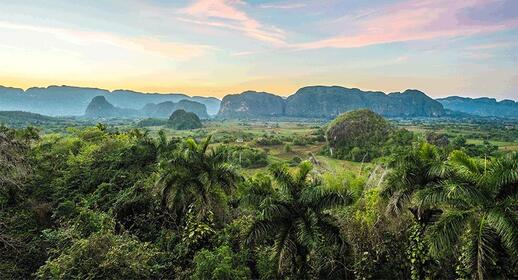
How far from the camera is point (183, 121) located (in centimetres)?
16738

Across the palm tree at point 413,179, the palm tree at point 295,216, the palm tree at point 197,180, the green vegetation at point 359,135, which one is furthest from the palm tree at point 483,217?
the green vegetation at point 359,135

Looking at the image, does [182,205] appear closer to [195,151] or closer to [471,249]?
[195,151]

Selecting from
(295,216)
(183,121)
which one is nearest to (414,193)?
(295,216)

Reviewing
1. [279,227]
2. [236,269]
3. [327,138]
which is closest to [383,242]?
[279,227]

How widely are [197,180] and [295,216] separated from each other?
5.47 m

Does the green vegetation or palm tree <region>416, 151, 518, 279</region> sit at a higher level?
palm tree <region>416, 151, 518, 279</region>

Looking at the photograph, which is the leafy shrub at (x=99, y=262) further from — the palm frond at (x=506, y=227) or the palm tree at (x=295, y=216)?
the palm frond at (x=506, y=227)

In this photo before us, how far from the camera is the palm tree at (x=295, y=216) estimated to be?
11602 mm

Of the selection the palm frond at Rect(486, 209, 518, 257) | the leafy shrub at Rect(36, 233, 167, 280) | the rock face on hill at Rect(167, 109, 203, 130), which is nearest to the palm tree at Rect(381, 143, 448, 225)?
the palm frond at Rect(486, 209, 518, 257)

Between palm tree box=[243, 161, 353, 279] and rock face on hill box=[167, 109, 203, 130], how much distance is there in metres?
150

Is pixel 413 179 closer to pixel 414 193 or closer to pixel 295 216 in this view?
pixel 414 193

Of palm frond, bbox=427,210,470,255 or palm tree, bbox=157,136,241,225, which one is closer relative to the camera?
palm frond, bbox=427,210,470,255

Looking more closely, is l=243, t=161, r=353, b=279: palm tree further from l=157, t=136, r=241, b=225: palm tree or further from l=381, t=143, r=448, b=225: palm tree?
l=157, t=136, r=241, b=225: palm tree

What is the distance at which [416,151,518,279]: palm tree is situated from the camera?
8.27 metres
